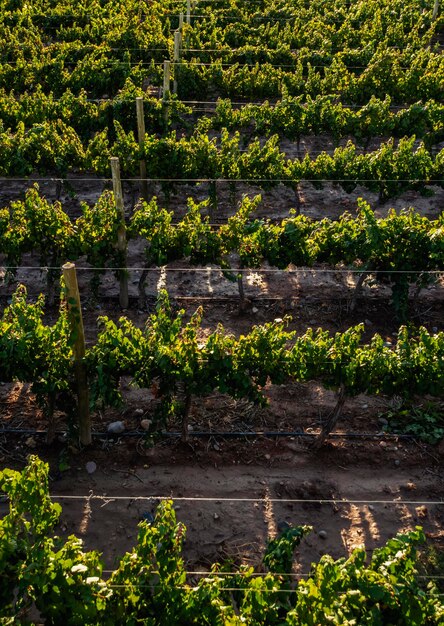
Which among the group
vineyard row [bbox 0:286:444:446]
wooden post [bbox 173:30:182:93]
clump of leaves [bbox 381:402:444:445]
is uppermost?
wooden post [bbox 173:30:182:93]

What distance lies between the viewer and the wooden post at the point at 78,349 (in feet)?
25.1

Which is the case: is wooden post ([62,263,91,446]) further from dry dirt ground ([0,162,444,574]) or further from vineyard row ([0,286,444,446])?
dry dirt ground ([0,162,444,574])

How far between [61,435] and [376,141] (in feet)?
39.1

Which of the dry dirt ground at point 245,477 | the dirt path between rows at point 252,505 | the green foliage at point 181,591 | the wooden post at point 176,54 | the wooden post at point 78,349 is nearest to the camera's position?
the green foliage at point 181,591

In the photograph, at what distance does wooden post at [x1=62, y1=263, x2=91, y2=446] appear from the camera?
7.64 m

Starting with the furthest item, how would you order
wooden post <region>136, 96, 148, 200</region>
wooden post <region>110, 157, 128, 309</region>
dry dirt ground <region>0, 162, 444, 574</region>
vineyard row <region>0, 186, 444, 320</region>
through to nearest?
wooden post <region>136, 96, 148, 200</region> < wooden post <region>110, 157, 128, 309</region> < vineyard row <region>0, 186, 444, 320</region> < dry dirt ground <region>0, 162, 444, 574</region>

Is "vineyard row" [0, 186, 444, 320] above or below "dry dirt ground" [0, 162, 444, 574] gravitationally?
above

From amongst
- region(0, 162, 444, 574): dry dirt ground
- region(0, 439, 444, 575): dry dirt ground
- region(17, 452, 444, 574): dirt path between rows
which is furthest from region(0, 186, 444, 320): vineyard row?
region(17, 452, 444, 574): dirt path between rows

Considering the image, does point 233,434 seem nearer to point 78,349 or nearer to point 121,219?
point 78,349

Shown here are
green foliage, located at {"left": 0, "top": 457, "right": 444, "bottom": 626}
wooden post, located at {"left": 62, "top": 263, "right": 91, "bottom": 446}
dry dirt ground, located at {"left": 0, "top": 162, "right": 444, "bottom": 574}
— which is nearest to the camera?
green foliage, located at {"left": 0, "top": 457, "right": 444, "bottom": 626}

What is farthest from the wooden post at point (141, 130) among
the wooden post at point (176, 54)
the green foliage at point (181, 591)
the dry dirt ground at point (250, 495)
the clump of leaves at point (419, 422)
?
the green foliage at point (181, 591)

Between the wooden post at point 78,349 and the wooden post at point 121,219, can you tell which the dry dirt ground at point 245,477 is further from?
the wooden post at point 121,219

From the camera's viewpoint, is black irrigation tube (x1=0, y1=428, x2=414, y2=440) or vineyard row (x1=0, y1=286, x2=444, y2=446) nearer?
vineyard row (x1=0, y1=286, x2=444, y2=446)

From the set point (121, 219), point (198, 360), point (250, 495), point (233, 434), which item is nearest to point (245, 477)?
point (250, 495)
